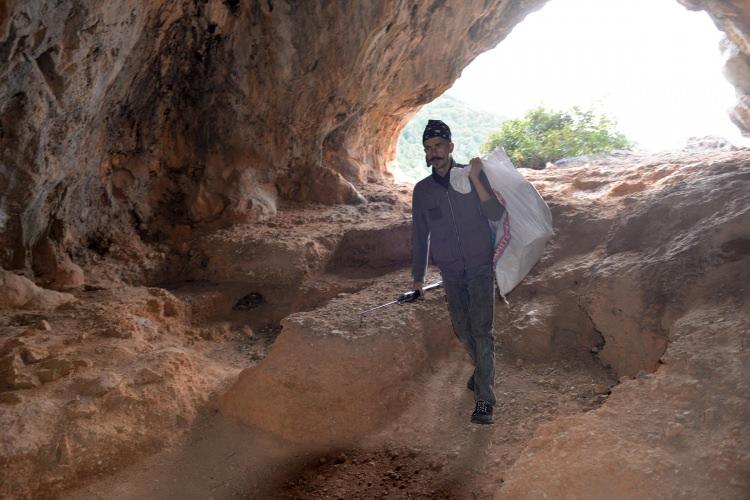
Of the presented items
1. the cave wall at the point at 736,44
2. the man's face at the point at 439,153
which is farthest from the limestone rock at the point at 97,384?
the cave wall at the point at 736,44

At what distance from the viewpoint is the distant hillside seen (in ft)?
117

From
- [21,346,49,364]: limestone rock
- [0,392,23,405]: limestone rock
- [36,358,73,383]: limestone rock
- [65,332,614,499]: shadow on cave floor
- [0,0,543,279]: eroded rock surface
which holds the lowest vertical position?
[65,332,614,499]: shadow on cave floor

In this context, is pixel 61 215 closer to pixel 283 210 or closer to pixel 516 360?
pixel 283 210

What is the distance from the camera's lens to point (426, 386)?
3.73 meters

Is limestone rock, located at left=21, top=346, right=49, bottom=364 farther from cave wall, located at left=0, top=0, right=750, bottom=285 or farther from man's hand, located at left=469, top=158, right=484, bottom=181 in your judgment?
man's hand, located at left=469, top=158, right=484, bottom=181

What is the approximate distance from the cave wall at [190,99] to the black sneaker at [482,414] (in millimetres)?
3648

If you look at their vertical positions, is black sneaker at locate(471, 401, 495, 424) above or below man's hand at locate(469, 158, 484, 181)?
below

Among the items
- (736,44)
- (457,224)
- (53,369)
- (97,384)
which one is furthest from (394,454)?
(736,44)

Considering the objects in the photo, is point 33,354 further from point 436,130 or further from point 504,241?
point 504,241

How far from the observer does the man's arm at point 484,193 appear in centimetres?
316

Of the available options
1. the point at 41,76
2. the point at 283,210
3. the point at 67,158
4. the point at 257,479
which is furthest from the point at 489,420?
the point at 283,210

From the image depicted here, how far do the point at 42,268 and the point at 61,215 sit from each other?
0.64 metres

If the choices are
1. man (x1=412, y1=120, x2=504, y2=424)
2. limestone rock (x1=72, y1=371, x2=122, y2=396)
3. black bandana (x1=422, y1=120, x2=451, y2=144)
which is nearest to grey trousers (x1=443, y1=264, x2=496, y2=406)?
man (x1=412, y1=120, x2=504, y2=424)

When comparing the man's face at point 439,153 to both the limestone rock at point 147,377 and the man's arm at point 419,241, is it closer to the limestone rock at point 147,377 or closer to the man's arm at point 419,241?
the man's arm at point 419,241
